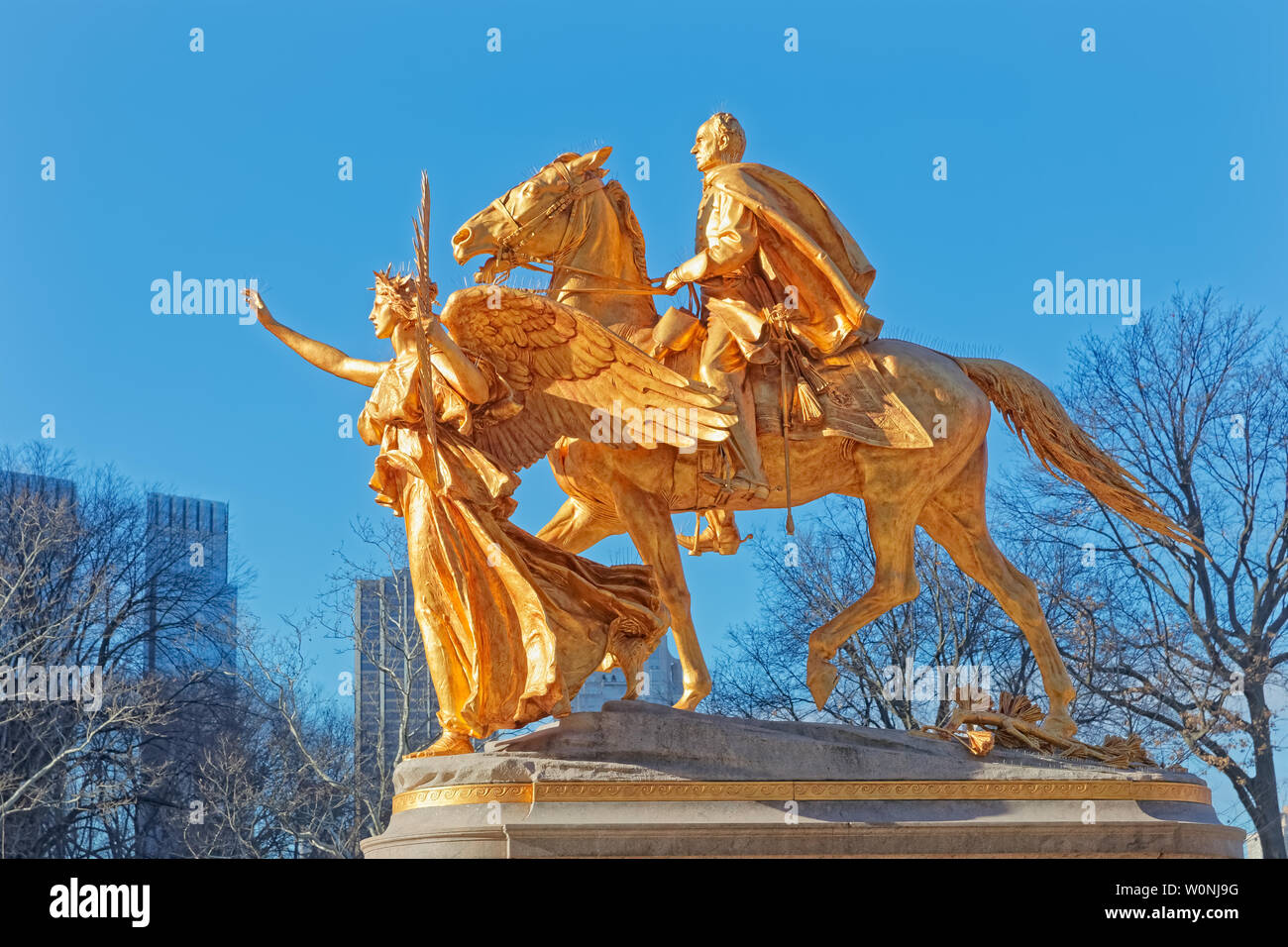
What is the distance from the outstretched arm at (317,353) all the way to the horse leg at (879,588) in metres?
3.17

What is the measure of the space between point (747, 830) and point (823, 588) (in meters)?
14.1

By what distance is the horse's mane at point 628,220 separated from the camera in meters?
11.6

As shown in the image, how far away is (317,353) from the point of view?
36.3 feet

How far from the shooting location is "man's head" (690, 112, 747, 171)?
1192 centimetres

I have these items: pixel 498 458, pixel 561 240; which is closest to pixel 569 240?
pixel 561 240

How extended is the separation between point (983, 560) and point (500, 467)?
3206 mm

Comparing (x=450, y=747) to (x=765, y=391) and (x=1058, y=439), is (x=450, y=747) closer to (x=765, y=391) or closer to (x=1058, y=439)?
(x=765, y=391)
